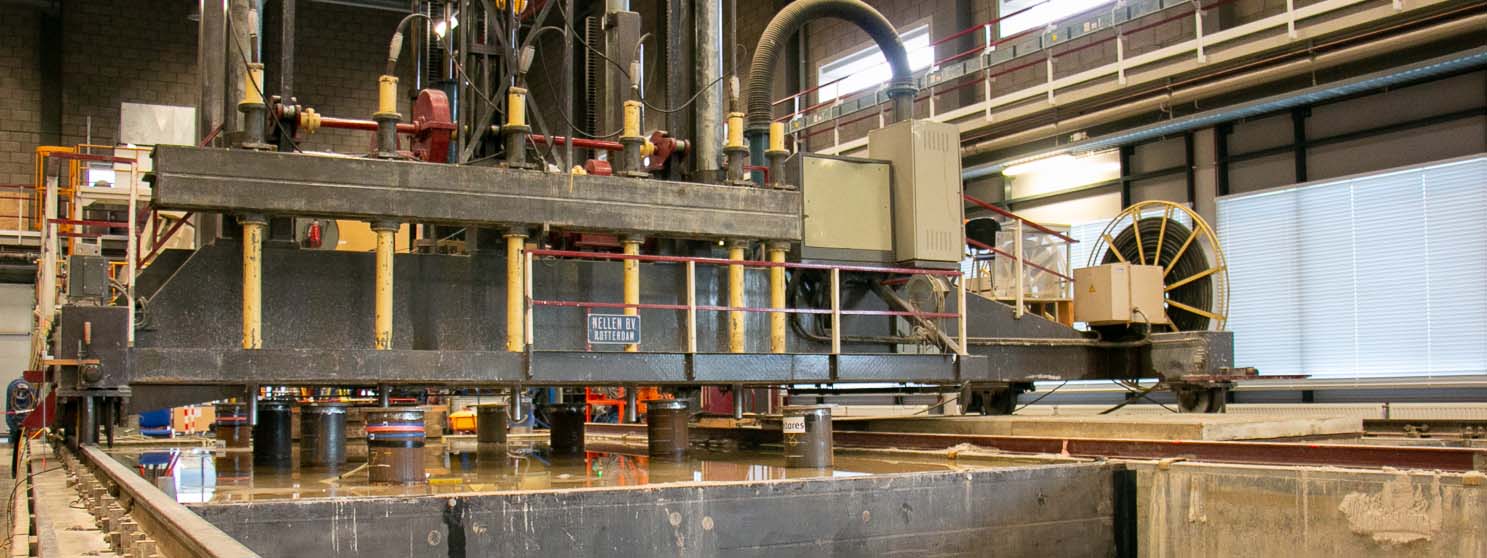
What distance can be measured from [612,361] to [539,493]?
2.91 m

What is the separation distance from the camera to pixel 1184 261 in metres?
14.0

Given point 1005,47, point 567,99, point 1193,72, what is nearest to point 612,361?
point 567,99

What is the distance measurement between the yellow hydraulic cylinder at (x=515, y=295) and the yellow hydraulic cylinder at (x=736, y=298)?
1.86m

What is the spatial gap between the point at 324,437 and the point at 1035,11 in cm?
1492

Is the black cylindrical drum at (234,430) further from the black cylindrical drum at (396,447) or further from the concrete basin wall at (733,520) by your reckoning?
the concrete basin wall at (733,520)

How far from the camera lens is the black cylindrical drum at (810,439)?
28.2ft

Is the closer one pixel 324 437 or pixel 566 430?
pixel 324 437

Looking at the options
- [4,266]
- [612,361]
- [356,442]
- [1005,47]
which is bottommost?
[356,442]

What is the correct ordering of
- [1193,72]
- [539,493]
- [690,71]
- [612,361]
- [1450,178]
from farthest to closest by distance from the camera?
[1193,72] → [1450,178] → [690,71] → [612,361] → [539,493]

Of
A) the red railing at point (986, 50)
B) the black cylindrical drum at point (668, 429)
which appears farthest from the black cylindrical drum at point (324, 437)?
the red railing at point (986, 50)

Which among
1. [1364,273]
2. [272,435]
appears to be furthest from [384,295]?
[1364,273]

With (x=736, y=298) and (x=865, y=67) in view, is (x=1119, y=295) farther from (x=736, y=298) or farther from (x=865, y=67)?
(x=865, y=67)

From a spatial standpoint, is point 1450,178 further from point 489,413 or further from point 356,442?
point 356,442

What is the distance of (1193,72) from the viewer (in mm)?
16516
